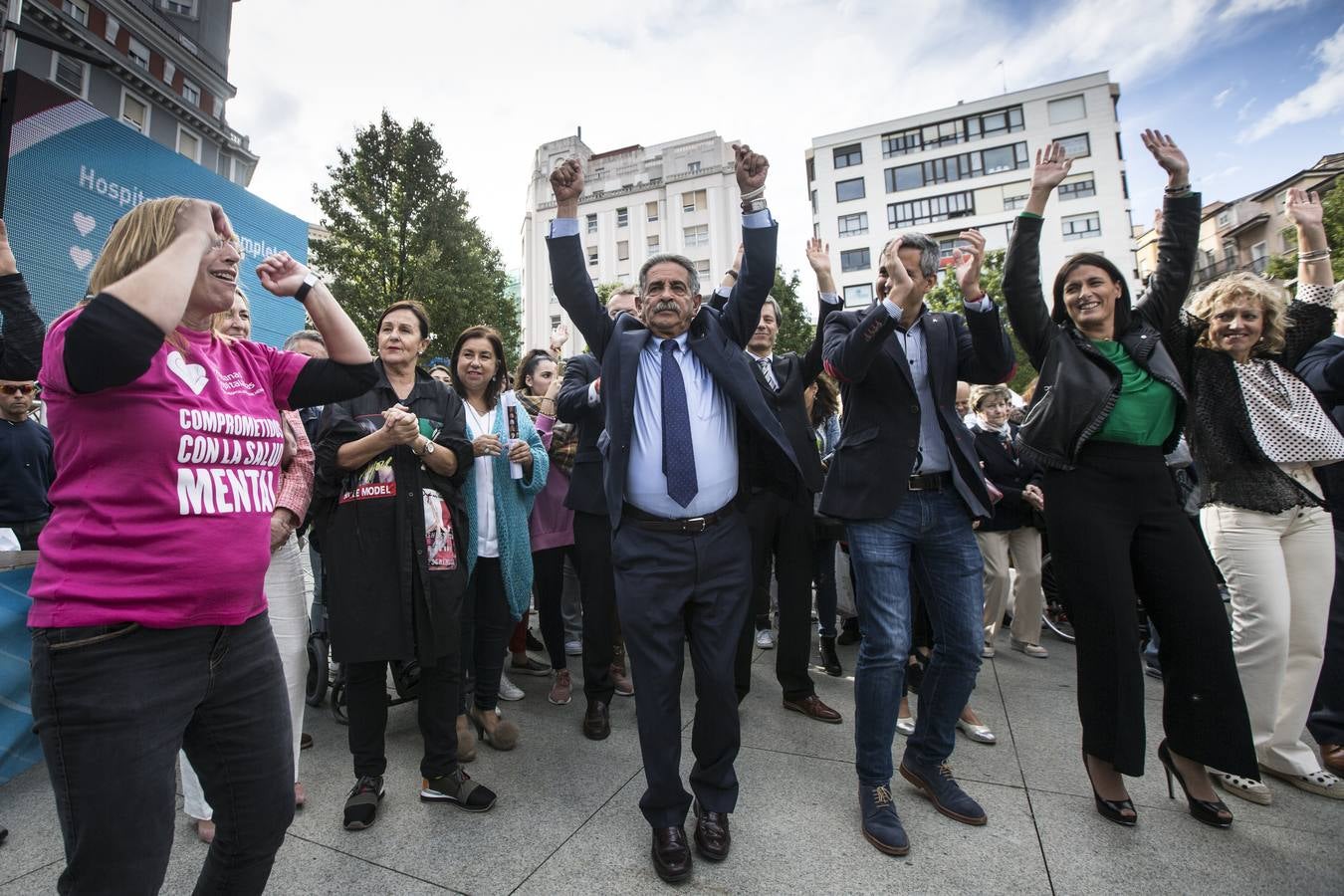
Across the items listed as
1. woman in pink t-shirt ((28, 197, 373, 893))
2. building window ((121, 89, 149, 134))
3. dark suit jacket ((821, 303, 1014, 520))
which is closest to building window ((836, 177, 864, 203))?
building window ((121, 89, 149, 134))

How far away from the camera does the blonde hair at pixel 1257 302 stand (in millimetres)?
2979

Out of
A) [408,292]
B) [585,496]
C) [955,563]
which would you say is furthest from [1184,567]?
[408,292]

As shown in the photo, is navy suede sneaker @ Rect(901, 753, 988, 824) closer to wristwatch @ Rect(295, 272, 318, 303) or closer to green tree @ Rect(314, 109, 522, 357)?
wristwatch @ Rect(295, 272, 318, 303)

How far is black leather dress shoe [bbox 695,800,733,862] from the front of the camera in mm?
2268

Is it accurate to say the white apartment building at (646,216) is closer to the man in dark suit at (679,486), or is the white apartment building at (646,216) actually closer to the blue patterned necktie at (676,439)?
the man in dark suit at (679,486)

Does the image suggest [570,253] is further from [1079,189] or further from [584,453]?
[1079,189]

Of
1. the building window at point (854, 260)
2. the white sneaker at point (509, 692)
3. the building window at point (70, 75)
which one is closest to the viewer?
the white sneaker at point (509, 692)

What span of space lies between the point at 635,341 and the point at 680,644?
Answer: 122 cm

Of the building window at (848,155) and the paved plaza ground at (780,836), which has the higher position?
the building window at (848,155)

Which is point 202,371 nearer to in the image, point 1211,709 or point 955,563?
point 955,563

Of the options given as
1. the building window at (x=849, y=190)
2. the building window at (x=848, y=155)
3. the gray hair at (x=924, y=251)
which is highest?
the building window at (x=848, y=155)

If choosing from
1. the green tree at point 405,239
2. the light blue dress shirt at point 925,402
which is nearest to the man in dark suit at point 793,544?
the light blue dress shirt at point 925,402

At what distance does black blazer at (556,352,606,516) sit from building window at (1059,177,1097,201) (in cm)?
4912

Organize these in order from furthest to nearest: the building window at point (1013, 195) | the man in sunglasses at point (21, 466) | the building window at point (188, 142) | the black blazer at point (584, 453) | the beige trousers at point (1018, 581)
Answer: the building window at point (1013, 195)
the building window at point (188, 142)
the beige trousers at point (1018, 581)
the man in sunglasses at point (21, 466)
the black blazer at point (584, 453)
